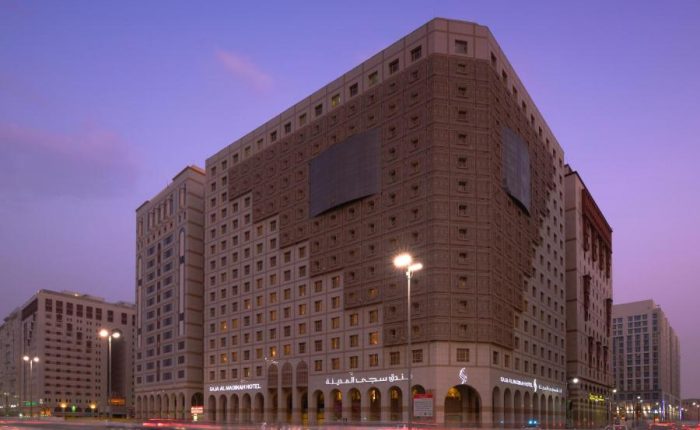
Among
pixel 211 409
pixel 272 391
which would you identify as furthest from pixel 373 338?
pixel 211 409

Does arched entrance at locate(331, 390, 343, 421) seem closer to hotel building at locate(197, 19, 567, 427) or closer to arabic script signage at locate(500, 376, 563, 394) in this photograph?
hotel building at locate(197, 19, 567, 427)

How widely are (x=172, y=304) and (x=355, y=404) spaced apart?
6429 cm

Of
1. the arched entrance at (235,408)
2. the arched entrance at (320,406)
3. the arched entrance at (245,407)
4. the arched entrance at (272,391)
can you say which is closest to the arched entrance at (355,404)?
the arched entrance at (320,406)

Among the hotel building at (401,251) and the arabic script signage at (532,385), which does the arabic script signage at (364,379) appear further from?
the arabic script signage at (532,385)

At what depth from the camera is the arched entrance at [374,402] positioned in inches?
4217

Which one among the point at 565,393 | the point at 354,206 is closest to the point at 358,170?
the point at 354,206

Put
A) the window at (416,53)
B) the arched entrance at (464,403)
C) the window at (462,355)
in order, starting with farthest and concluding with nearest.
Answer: the window at (416,53) → the arched entrance at (464,403) → the window at (462,355)

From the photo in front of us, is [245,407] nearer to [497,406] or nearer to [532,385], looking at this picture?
[497,406]

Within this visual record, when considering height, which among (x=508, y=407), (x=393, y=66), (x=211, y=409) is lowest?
(x=211, y=409)

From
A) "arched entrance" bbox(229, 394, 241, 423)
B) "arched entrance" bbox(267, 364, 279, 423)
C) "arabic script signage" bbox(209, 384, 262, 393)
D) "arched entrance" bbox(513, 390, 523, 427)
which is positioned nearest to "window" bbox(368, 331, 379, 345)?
"arched entrance" bbox(513, 390, 523, 427)

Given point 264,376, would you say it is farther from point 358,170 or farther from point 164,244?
point 164,244

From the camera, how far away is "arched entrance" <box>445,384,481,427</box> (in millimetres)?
99938

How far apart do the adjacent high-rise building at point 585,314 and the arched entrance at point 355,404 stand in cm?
4742

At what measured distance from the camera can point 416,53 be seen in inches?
4240
